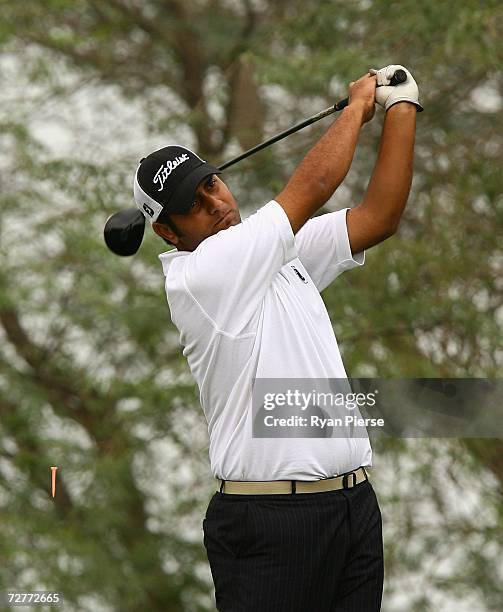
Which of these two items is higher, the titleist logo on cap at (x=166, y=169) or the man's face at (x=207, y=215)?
the titleist logo on cap at (x=166, y=169)

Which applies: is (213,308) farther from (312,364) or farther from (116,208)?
(116,208)

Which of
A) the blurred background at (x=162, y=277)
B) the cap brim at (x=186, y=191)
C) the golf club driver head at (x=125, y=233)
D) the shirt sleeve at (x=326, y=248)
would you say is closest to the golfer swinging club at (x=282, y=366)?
the cap brim at (x=186, y=191)

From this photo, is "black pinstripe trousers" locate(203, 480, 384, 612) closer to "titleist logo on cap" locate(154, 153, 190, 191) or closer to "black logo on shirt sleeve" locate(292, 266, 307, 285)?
"black logo on shirt sleeve" locate(292, 266, 307, 285)

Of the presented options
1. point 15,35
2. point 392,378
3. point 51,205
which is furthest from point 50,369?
point 392,378

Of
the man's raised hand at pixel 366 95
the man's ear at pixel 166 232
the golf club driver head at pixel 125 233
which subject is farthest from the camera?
the golf club driver head at pixel 125 233

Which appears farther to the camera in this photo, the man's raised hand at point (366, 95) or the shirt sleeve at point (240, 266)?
the man's raised hand at point (366, 95)

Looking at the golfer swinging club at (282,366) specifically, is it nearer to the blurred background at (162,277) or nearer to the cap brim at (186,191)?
the cap brim at (186,191)

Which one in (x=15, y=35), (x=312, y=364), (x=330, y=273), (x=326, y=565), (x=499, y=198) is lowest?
(x=326, y=565)

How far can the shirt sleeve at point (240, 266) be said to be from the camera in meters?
2.30

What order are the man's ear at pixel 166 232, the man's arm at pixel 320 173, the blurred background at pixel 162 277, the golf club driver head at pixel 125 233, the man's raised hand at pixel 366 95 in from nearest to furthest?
the man's arm at pixel 320 173, the man's raised hand at pixel 366 95, the man's ear at pixel 166 232, the golf club driver head at pixel 125 233, the blurred background at pixel 162 277

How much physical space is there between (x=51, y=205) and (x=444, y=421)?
2908 mm

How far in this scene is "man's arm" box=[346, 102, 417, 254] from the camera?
2.36m

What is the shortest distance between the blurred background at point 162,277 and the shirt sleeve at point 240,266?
294cm

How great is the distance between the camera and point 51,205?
7.11 m
